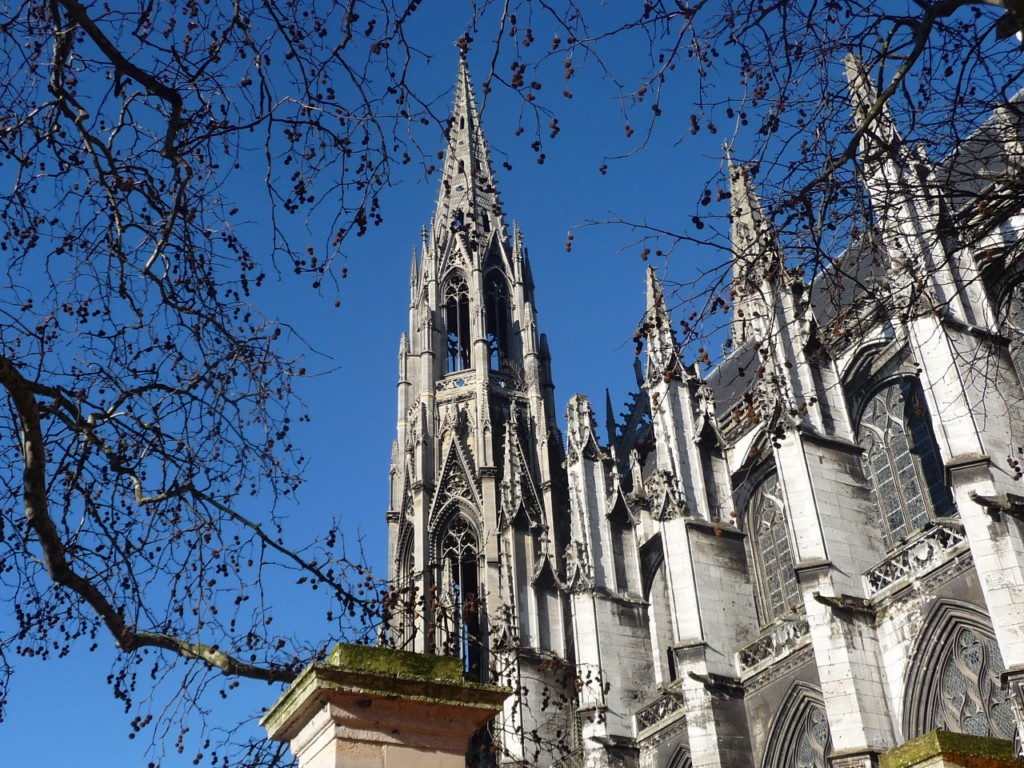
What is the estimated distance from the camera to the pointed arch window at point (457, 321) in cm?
3697

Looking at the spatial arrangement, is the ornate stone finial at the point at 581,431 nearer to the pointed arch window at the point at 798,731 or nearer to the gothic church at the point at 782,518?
the gothic church at the point at 782,518

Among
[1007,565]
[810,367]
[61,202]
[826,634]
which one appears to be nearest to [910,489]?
[810,367]

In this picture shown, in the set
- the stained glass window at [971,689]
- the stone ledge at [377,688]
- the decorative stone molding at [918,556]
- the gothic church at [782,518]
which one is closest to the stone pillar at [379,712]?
the stone ledge at [377,688]

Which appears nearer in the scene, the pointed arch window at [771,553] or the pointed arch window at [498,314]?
the pointed arch window at [771,553]

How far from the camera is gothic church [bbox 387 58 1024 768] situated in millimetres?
8836

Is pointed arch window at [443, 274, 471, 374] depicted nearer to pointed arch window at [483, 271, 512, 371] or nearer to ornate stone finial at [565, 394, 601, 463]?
pointed arch window at [483, 271, 512, 371]

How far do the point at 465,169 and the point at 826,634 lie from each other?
27171 millimetres

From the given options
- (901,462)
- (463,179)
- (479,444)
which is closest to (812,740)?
(901,462)

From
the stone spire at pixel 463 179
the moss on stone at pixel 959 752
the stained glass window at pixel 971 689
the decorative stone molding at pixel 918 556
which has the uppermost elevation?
the stone spire at pixel 463 179

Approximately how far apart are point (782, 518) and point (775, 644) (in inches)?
145

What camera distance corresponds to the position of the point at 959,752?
5.17 m

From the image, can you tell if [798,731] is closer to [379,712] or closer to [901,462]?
[901,462]

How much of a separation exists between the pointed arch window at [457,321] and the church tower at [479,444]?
3 cm

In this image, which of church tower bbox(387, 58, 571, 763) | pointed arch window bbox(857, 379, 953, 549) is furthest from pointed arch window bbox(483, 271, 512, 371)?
pointed arch window bbox(857, 379, 953, 549)
